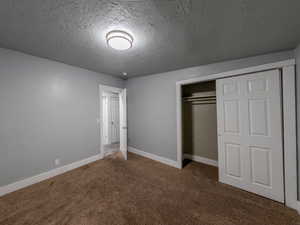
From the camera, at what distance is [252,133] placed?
2.00 meters

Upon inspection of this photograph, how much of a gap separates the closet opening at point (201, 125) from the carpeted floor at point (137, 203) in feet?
2.38

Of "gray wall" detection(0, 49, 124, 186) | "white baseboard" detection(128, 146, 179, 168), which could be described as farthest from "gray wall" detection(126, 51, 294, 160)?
"gray wall" detection(0, 49, 124, 186)

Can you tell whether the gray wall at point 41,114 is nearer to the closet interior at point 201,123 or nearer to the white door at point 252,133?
the closet interior at point 201,123

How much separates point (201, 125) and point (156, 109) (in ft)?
4.47

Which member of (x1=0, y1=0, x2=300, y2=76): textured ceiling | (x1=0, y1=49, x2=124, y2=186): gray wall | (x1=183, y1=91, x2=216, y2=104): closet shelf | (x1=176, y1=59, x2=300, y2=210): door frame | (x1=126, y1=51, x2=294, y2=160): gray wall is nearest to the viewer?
(x1=0, y1=0, x2=300, y2=76): textured ceiling

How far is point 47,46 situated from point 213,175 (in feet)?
13.2

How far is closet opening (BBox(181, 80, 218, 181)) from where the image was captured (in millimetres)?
3012

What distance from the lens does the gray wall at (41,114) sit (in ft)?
6.39

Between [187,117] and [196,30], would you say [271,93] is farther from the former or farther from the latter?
[187,117]

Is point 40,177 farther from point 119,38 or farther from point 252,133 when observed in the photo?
point 252,133

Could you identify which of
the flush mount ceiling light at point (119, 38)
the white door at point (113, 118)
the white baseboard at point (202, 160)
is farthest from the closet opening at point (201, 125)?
the white door at point (113, 118)

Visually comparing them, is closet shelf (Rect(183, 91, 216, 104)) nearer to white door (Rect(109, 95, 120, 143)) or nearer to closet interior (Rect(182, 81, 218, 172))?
closet interior (Rect(182, 81, 218, 172))

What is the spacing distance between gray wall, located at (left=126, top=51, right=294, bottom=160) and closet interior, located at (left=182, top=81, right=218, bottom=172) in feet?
2.25

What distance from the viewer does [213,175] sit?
8.26 ft
